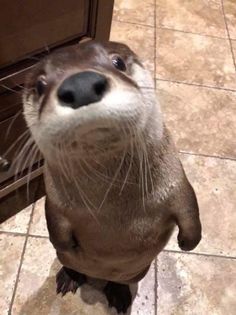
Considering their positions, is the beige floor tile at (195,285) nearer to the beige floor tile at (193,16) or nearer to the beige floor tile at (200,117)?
the beige floor tile at (200,117)

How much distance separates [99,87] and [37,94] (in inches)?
8.0

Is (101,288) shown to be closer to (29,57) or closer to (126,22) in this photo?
(29,57)

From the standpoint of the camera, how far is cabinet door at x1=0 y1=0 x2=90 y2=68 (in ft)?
3.22

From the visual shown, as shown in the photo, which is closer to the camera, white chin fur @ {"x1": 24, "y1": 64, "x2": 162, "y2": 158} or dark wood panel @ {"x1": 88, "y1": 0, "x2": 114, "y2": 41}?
white chin fur @ {"x1": 24, "y1": 64, "x2": 162, "y2": 158}

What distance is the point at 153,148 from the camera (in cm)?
83

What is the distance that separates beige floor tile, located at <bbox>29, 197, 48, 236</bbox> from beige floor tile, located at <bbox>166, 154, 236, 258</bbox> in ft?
1.36

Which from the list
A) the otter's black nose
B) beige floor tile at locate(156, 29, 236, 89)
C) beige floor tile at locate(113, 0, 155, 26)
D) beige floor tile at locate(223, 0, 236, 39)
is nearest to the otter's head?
the otter's black nose

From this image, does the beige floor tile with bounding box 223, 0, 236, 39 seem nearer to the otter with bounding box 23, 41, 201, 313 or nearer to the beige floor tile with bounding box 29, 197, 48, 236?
the beige floor tile with bounding box 29, 197, 48, 236

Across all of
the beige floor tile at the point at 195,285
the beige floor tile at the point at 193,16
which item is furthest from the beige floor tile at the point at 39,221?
the beige floor tile at the point at 193,16

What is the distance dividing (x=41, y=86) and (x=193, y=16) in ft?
5.72

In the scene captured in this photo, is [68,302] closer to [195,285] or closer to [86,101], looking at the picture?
[195,285]

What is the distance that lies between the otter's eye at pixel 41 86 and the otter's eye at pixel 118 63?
0.38ft

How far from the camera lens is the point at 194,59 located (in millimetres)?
2057

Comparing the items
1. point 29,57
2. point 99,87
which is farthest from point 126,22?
point 99,87
